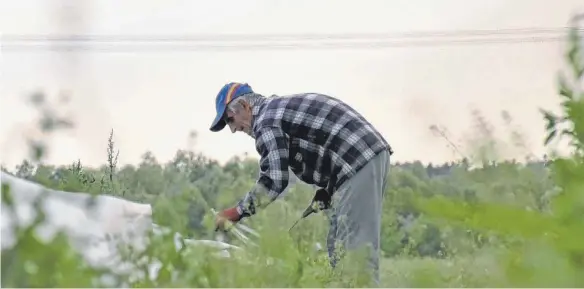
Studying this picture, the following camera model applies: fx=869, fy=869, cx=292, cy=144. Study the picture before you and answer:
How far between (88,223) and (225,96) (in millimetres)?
1754

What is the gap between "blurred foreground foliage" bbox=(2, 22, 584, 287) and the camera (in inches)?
10.3

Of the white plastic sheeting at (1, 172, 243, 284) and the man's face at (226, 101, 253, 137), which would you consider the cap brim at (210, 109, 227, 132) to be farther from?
the white plastic sheeting at (1, 172, 243, 284)

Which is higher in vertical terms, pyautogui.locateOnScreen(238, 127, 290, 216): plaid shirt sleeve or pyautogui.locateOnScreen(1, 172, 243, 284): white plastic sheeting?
Answer: pyautogui.locateOnScreen(238, 127, 290, 216): plaid shirt sleeve

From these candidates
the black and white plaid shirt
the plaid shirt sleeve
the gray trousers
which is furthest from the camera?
Result: the black and white plaid shirt

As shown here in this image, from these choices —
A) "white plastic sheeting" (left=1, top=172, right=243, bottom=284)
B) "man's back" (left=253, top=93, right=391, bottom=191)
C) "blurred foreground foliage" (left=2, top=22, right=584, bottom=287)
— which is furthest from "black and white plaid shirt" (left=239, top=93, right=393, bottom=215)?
"white plastic sheeting" (left=1, top=172, right=243, bottom=284)

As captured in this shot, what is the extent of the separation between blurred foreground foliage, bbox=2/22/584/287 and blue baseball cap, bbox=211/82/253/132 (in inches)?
55.6

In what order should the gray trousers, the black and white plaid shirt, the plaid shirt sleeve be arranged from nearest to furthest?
the plaid shirt sleeve → the gray trousers → the black and white plaid shirt

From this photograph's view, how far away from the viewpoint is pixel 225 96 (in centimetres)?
228

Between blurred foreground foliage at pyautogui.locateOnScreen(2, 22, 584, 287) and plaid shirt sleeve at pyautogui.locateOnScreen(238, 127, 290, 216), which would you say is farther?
plaid shirt sleeve at pyautogui.locateOnScreen(238, 127, 290, 216)

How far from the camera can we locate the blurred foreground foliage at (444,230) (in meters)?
0.26

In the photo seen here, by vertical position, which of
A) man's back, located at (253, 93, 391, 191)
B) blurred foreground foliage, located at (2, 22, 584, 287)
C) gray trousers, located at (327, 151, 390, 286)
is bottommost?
blurred foreground foliage, located at (2, 22, 584, 287)

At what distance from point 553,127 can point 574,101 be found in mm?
63

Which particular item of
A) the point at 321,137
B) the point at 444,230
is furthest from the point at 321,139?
the point at 444,230

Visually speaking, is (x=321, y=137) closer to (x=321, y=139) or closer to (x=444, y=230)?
(x=321, y=139)
